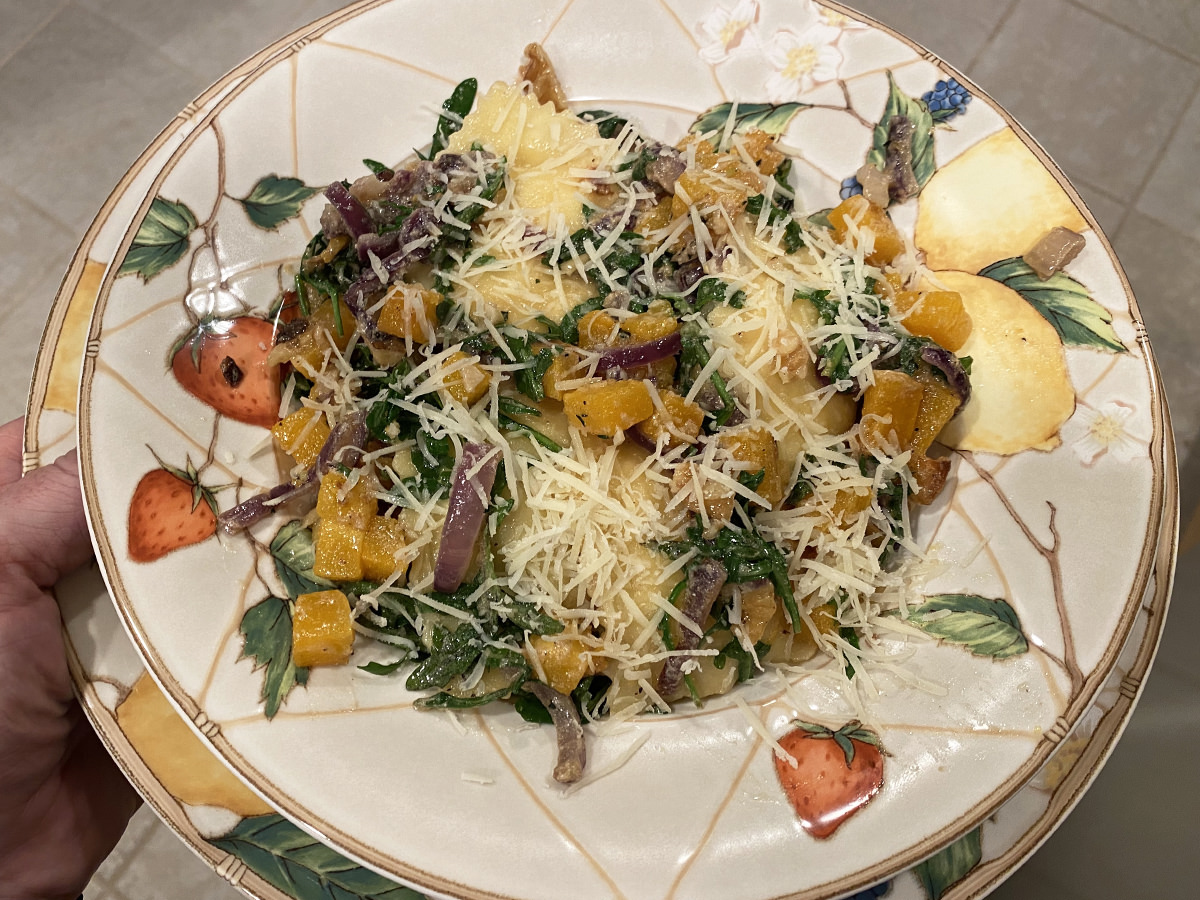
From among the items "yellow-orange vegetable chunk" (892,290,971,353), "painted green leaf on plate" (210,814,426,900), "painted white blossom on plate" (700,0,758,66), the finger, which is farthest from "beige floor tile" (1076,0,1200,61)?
the finger

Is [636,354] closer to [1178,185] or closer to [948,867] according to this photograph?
[948,867]

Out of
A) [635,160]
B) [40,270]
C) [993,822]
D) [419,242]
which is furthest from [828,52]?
[40,270]

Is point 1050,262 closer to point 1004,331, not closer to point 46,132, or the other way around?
point 1004,331

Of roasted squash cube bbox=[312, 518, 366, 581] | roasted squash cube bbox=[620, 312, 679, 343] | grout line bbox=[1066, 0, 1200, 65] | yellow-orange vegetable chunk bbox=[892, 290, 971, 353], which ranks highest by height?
grout line bbox=[1066, 0, 1200, 65]

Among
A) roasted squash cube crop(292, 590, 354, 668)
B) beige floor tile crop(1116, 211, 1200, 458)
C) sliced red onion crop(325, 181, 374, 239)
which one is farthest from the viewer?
beige floor tile crop(1116, 211, 1200, 458)

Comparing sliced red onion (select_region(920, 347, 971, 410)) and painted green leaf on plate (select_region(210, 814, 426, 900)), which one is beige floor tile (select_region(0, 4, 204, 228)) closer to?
painted green leaf on plate (select_region(210, 814, 426, 900))

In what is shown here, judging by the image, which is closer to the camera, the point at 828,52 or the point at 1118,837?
the point at 828,52
